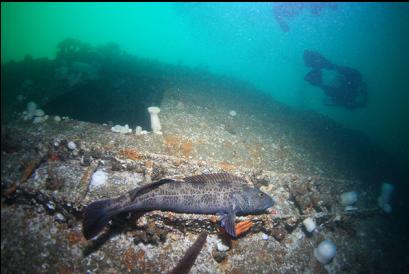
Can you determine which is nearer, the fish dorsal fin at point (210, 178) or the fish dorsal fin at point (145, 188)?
the fish dorsal fin at point (145, 188)

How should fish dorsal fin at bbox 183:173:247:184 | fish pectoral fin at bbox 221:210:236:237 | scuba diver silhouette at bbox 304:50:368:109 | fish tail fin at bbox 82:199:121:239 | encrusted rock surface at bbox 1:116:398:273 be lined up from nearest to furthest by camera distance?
fish tail fin at bbox 82:199:121:239, fish pectoral fin at bbox 221:210:236:237, encrusted rock surface at bbox 1:116:398:273, fish dorsal fin at bbox 183:173:247:184, scuba diver silhouette at bbox 304:50:368:109

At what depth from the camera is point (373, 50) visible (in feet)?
167

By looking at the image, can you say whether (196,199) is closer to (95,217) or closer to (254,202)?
(254,202)

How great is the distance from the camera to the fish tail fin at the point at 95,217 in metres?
4.18

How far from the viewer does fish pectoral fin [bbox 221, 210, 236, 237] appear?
4697 millimetres

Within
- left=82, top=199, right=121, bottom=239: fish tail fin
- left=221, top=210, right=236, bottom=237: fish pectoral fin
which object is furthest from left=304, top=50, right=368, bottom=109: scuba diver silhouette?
left=82, top=199, right=121, bottom=239: fish tail fin

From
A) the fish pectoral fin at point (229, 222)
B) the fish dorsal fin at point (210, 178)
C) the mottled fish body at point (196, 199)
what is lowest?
the fish pectoral fin at point (229, 222)

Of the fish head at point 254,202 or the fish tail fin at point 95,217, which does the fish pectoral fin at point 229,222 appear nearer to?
the fish head at point 254,202

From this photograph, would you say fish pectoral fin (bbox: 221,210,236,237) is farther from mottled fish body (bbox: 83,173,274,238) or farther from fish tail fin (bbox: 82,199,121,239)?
fish tail fin (bbox: 82,199,121,239)

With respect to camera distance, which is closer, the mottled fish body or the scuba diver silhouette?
the mottled fish body

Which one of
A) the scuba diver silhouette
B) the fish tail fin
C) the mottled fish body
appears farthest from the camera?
the scuba diver silhouette

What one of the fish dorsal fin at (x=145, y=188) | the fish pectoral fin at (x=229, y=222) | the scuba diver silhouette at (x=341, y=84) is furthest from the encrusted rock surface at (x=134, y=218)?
the scuba diver silhouette at (x=341, y=84)

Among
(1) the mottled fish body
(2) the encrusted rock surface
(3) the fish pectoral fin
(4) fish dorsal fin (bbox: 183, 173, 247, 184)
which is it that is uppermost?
(4) fish dorsal fin (bbox: 183, 173, 247, 184)

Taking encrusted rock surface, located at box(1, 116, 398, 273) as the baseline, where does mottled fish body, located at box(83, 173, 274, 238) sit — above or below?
above
